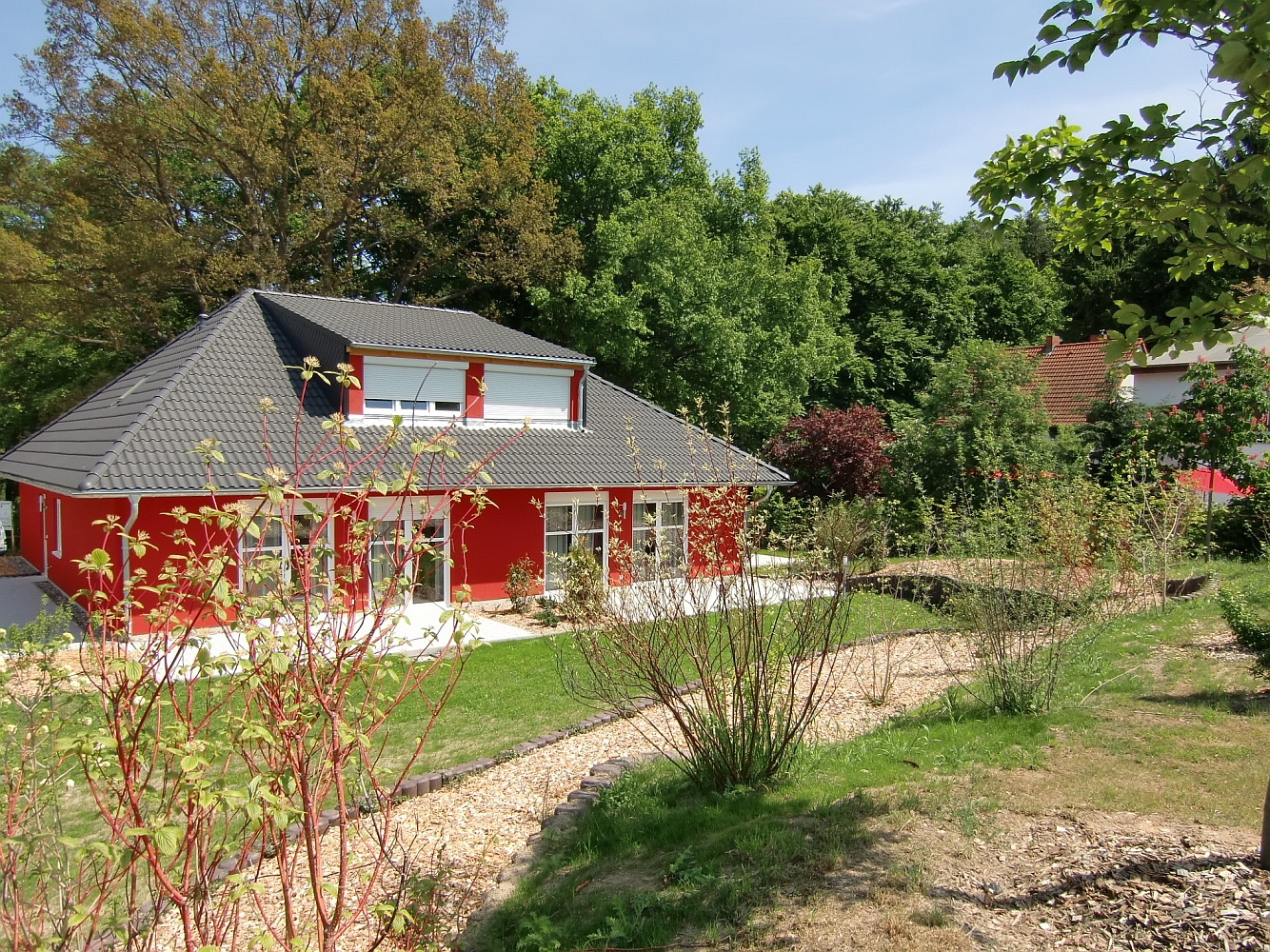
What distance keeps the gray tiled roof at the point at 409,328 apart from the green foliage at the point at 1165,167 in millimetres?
13894

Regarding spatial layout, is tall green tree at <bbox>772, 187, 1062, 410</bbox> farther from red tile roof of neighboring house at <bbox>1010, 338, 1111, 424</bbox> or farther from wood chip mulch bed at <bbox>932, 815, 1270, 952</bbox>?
wood chip mulch bed at <bbox>932, 815, 1270, 952</bbox>

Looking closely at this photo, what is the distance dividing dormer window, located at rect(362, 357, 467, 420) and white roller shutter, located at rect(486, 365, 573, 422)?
0.96 metres

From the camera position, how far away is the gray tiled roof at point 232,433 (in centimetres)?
1381

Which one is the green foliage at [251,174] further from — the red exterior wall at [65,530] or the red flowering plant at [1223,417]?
the red flowering plant at [1223,417]

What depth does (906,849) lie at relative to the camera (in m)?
4.31

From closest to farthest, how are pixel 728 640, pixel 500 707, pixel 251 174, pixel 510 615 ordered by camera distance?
1. pixel 728 640
2. pixel 500 707
3. pixel 510 615
4. pixel 251 174

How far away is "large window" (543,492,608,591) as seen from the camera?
1833cm

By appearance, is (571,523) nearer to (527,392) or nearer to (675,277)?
(527,392)

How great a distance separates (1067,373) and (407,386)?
26.0 m

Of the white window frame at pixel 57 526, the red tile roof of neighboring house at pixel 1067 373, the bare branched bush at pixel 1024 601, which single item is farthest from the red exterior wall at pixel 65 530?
the red tile roof of neighboring house at pixel 1067 373

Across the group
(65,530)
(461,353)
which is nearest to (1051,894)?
(461,353)

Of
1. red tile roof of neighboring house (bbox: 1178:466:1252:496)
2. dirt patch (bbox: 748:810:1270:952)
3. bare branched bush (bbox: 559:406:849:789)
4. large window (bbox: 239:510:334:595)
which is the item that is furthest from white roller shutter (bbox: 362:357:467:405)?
red tile roof of neighboring house (bbox: 1178:466:1252:496)

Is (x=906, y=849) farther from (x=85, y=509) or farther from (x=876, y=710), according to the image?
(x=85, y=509)

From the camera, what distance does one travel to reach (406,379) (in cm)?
1752
